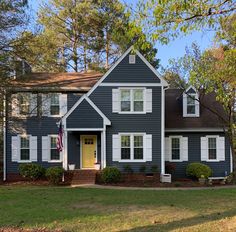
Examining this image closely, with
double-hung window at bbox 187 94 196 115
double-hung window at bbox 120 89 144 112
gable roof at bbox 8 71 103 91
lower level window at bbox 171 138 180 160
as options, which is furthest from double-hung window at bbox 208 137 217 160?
gable roof at bbox 8 71 103 91

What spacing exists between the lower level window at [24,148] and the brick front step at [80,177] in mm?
3114

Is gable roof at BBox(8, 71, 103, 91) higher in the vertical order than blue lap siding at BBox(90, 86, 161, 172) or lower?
higher

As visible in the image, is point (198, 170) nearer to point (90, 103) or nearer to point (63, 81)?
point (90, 103)

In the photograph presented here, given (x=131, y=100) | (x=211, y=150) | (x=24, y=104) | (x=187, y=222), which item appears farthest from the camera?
(x=211, y=150)

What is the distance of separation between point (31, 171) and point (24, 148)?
195 cm

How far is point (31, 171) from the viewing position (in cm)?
2172

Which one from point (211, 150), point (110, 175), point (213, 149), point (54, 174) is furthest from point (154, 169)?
point (54, 174)

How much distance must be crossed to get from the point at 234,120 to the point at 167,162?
16.1ft

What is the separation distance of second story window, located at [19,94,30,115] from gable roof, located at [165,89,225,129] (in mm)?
8783

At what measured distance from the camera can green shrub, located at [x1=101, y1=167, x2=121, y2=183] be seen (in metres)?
20.7

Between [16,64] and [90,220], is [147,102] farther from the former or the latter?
[90,220]

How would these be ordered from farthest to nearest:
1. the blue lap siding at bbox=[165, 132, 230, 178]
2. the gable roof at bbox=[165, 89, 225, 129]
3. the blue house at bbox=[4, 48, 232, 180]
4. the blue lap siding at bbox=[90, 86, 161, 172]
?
the gable roof at bbox=[165, 89, 225, 129]
the blue lap siding at bbox=[165, 132, 230, 178]
the blue lap siding at bbox=[90, 86, 161, 172]
the blue house at bbox=[4, 48, 232, 180]

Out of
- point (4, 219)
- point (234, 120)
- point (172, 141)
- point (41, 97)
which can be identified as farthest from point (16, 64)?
point (234, 120)

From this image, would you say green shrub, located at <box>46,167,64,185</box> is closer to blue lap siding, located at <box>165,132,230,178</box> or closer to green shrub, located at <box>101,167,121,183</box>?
green shrub, located at <box>101,167,121,183</box>
